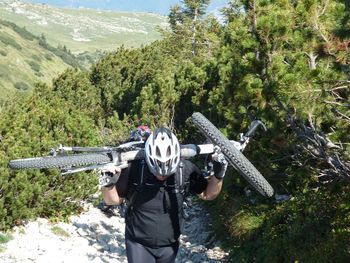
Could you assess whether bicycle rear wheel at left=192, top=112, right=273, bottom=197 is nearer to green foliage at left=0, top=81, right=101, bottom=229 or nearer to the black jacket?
the black jacket

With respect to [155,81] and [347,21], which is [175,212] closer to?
[347,21]

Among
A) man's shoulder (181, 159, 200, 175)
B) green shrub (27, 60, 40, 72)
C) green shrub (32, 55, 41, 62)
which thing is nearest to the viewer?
man's shoulder (181, 159, 200, 175)

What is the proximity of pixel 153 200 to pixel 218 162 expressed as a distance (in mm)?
836

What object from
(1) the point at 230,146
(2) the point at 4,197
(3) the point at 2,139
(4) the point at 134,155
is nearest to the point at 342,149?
(1) the point at 230,146

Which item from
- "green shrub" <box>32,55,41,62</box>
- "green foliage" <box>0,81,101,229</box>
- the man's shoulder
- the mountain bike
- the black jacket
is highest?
the mountain bike

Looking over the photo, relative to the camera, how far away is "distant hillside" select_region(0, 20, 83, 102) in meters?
85.3

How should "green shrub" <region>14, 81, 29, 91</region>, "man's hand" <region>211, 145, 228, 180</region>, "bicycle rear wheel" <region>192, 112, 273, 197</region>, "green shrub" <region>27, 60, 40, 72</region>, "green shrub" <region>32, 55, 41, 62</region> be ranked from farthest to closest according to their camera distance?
"green shrub" <region>32, 55, 41, 62</region> → "green shrub" <region>27, 60, 40, 72</region> → "green shrub" <region>14, 81, 29, 91</region> → "bicycle rear wheel" <region>192, 112, 273, 197</region> → "man's hand" <region>211, 145, 228, 180</region>

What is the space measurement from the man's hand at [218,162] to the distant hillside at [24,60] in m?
75.0

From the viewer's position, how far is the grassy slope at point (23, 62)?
85.9m

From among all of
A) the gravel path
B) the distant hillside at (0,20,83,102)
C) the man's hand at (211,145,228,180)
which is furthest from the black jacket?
the distant hillside at (0,20,83,102)

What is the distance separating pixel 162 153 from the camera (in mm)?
4535

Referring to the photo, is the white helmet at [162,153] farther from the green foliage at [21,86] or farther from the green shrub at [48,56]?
the green shrub at [48,56]

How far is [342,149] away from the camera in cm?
722

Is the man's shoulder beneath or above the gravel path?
above
